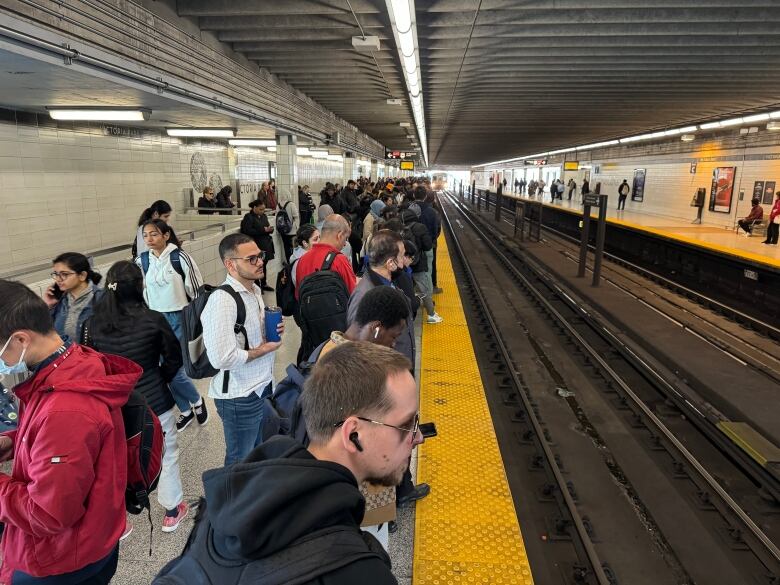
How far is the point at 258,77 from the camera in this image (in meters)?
9.60

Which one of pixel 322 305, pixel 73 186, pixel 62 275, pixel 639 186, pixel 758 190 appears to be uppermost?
pixel 639 186

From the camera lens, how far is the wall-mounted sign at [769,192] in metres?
16.7

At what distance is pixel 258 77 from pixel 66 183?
3.77 meters

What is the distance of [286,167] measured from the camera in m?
11.9

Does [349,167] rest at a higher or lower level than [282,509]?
higher

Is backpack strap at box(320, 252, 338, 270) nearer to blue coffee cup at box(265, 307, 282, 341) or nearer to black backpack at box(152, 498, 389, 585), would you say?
blue coffee cup at box(265, 307, 282, 341)

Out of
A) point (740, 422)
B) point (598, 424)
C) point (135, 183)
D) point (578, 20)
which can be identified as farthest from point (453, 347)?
point (135, 183)

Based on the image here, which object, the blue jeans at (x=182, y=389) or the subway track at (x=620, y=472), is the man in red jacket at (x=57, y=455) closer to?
the blue jeans at (x=182, y=389)

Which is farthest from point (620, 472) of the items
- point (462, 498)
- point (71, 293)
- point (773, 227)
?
point (773, 227)

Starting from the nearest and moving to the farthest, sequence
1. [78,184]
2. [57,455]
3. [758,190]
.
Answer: [57,455]
[78,184]
[758,190]

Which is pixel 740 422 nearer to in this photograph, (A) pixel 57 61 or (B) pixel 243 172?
(A) pixel 57 61

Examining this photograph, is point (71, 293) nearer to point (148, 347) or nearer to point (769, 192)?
point (148, 347)

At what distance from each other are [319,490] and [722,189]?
22976 mm

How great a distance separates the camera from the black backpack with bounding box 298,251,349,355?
146 inches
